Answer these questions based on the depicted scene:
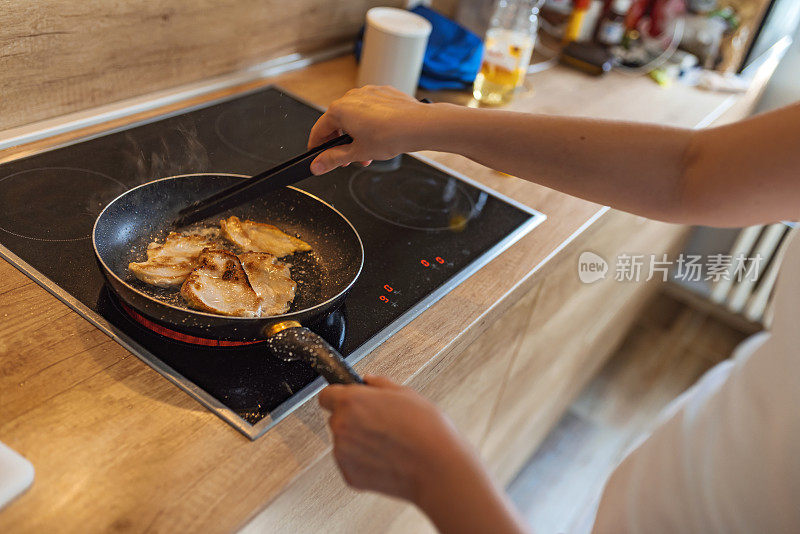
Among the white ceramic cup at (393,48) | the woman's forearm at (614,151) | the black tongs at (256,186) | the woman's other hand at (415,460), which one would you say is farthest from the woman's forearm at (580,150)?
the white ceramic cup at (393,48)

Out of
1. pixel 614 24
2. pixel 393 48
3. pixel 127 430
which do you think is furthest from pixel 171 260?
pixel 614 24

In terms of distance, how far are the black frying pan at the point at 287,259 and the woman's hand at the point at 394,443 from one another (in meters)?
0.05

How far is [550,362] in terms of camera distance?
157cm

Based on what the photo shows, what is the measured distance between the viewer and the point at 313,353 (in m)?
0.69

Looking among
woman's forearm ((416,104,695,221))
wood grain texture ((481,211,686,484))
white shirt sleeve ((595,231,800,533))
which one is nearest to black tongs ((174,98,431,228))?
woman's forearm ((416,104,695,221))

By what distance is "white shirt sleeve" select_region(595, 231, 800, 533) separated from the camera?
0.87 metres

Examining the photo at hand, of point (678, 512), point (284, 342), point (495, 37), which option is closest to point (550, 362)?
point (678, 512)

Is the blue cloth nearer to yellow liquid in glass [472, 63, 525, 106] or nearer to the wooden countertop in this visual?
yellow liquid in glass [472, 63, 525, 106]

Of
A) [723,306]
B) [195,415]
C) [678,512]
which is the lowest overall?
[723,306]

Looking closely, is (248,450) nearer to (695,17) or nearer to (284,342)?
(284,342)

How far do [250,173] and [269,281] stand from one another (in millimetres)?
303

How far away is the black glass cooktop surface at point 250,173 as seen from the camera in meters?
0.76

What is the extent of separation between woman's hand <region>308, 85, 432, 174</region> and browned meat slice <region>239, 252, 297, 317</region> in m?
0.13

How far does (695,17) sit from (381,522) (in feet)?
5.55
